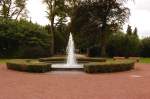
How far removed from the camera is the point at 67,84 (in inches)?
636

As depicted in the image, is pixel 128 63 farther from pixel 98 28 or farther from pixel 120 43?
pixel 120 43

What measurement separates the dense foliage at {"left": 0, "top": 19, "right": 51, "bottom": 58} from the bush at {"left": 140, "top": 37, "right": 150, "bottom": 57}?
1400cm

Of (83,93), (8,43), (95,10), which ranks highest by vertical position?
(95,10)

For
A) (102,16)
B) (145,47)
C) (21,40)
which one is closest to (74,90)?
(102,16)

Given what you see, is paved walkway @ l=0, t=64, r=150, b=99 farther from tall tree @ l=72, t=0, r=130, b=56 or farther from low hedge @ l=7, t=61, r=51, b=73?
tall tree @ l=72, t=0, r=130, b=56

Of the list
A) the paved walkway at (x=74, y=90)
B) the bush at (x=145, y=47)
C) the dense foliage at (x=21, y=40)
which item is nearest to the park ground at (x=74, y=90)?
the paved walkway at (x=74, y=90)

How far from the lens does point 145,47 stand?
166ft

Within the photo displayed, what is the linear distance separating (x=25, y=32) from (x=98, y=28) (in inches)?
385

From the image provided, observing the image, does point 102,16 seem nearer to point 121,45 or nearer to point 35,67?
point 121,45

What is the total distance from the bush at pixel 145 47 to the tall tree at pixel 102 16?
23.1 feet

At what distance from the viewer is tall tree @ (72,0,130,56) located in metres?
44.5

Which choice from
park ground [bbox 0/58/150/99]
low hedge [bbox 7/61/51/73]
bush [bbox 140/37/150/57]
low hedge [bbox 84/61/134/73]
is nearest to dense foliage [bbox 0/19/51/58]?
bush [bbox 140/37/150/57]

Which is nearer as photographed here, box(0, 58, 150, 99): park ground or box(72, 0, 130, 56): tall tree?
box(0, 58, 150, 99): park ground

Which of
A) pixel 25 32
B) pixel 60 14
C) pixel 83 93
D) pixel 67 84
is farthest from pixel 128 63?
pixel 60 14
